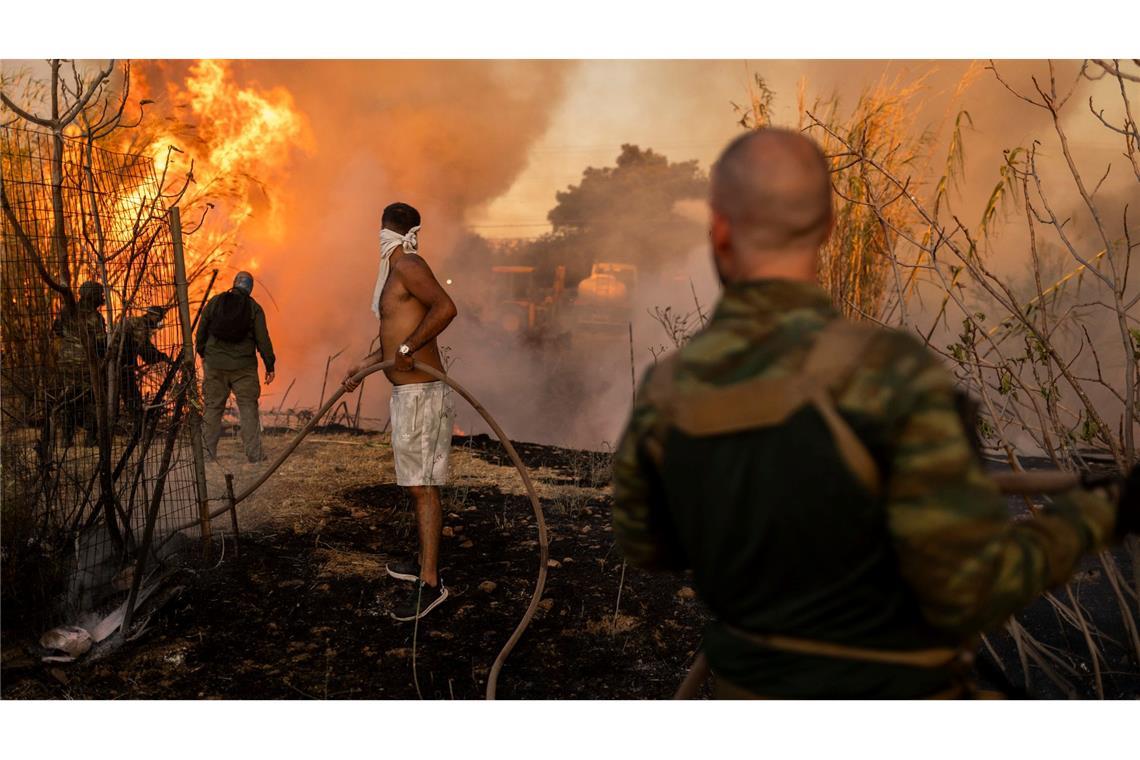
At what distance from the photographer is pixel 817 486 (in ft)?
4.70

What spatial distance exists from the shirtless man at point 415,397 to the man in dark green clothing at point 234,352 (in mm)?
3713

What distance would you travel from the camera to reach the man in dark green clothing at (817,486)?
139 cm

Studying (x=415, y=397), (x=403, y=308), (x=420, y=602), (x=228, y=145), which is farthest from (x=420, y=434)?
(x=228, y=145)

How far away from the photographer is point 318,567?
5.47 m

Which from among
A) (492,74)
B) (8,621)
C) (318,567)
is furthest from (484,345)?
(8,621)

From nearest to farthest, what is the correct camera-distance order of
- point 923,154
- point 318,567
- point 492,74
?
point 318,567, point 923,154, point 492,74

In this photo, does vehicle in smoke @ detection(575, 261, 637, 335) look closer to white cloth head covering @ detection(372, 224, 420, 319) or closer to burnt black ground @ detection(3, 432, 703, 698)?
burnt black ground @ detection(3, 432, 703, 698)

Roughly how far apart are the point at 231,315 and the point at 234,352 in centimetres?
39

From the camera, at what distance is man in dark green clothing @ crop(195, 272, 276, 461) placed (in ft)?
26.3

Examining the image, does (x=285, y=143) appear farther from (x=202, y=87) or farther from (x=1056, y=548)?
(x=1056, y=548)

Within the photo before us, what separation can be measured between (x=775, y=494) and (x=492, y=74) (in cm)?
1081

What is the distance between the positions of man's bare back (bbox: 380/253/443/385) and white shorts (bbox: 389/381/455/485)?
0.07m

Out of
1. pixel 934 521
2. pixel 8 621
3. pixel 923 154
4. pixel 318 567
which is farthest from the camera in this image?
pixel 923 154

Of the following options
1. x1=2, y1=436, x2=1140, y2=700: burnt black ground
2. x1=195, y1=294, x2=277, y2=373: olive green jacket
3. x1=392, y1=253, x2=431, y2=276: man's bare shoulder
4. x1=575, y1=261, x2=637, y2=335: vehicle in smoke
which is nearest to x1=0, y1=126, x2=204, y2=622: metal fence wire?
x1=2, y1=436, x2=1140, y2=700: burnt black ground
